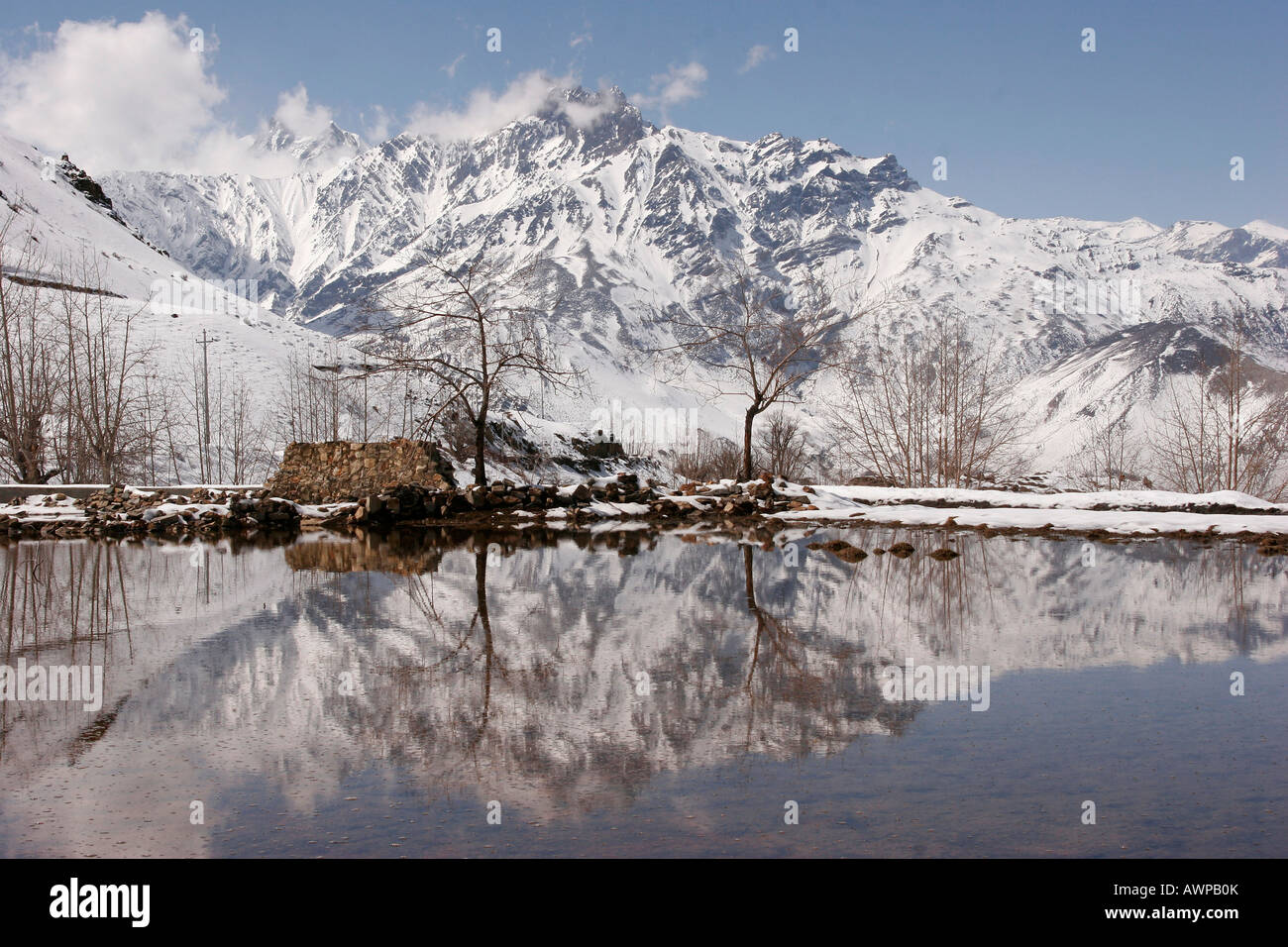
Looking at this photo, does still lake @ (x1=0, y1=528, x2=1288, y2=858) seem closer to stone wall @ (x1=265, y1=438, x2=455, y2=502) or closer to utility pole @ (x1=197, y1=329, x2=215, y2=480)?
stone wall @ (x1=265, y1=438, x2=455, y2=502)

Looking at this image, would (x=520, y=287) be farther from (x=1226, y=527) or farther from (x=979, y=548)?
(x=1226, y=527)

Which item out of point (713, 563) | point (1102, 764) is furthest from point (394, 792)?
point (713, 563)

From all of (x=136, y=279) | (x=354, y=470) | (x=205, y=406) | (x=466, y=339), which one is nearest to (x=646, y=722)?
(x=354, y=470)

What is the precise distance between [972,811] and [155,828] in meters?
3.68

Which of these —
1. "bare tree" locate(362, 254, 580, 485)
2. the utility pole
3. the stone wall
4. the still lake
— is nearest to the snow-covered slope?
the utility pole

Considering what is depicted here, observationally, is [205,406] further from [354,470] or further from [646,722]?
[646,722]

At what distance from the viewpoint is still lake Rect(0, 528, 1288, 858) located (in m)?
4.20

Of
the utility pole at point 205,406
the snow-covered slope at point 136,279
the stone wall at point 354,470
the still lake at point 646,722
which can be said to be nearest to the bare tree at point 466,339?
the stone wall at point 354,470

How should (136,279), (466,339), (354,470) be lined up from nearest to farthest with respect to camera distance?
(354,470)
(466,339)
(136,279)

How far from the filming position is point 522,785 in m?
4.70

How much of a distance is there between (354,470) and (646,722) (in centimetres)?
2081

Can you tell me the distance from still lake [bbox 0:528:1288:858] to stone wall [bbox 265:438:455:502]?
41.5ft

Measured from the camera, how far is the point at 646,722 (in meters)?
5.80
